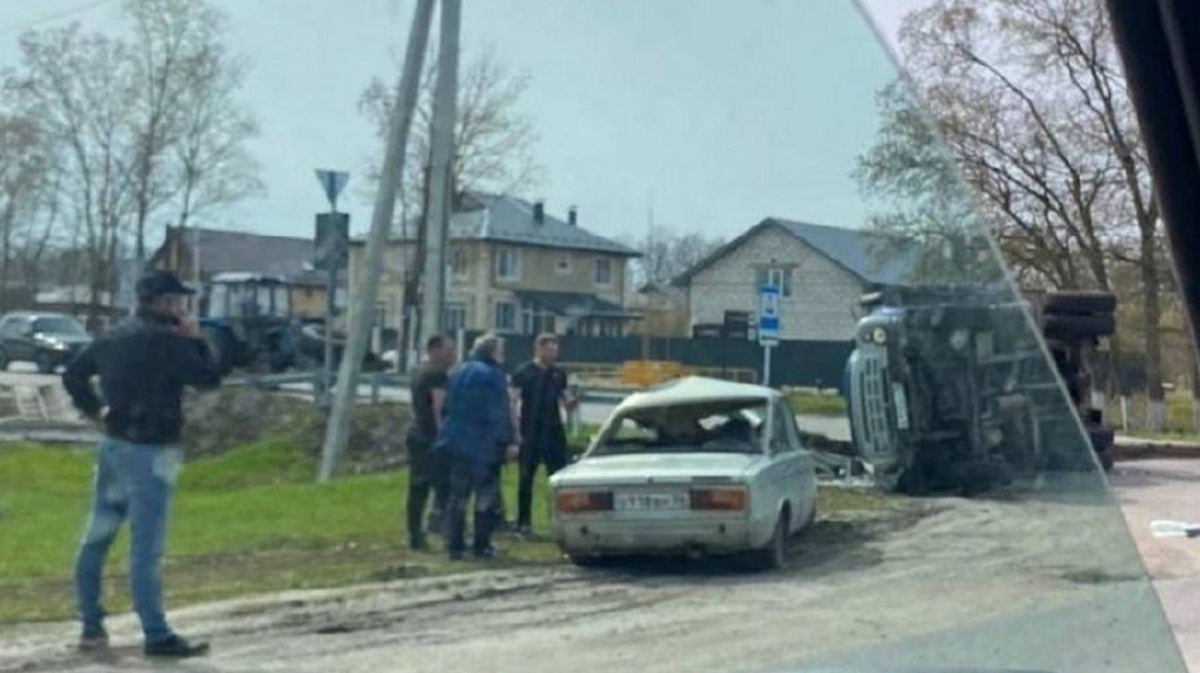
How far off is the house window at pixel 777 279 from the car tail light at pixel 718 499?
0.43 metres

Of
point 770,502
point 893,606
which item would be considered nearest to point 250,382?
point 770,502

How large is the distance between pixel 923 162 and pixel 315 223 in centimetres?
115

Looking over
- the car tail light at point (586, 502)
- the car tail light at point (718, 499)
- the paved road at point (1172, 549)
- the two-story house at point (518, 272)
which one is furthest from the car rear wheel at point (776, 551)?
the paved road at point (1172, 549)

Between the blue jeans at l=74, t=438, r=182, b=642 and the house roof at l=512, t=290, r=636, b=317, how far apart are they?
74 cm

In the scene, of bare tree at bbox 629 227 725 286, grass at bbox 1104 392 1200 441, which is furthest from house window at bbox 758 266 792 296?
grass at bbox 1104 392 1200 441

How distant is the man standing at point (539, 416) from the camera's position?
397cm

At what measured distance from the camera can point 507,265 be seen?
4.04m

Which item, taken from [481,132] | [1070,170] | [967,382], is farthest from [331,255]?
[1070,170]

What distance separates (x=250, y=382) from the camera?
4.00 meters

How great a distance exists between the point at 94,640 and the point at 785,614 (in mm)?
1330

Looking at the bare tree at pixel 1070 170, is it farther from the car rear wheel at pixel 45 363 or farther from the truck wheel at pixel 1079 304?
the car rear wheel at pixel 45 363

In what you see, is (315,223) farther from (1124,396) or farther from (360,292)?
(1124,396)

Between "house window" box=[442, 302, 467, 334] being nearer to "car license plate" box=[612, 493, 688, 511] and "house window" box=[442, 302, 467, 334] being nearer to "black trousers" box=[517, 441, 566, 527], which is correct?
"black trousers" box=[517, 441, 566, 527]

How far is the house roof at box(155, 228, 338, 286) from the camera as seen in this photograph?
153 inches
